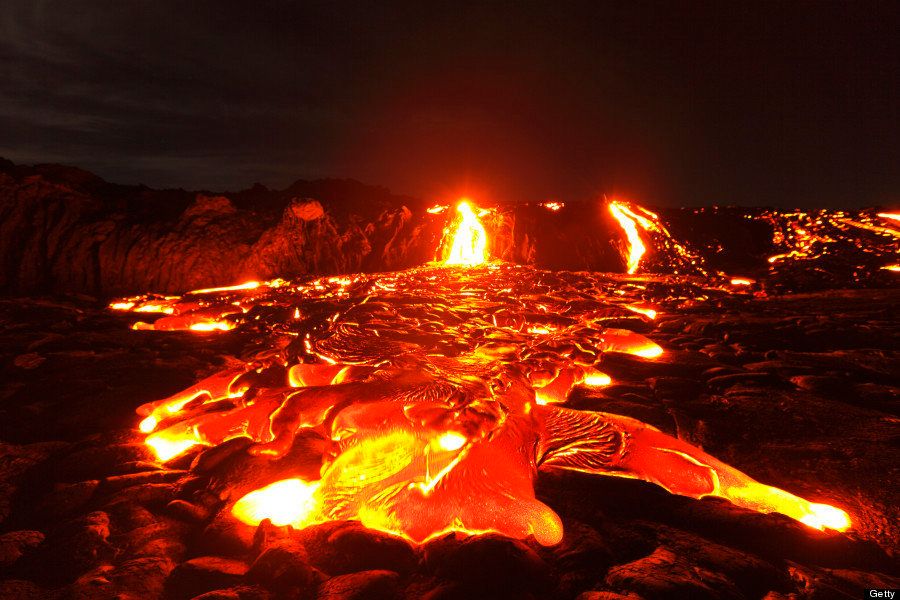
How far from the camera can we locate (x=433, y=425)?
3.11 m

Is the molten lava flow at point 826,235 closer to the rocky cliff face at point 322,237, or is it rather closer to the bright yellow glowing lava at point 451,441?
the rocky cliff face at point 322,237

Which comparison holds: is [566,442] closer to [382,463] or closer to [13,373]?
[382,463]

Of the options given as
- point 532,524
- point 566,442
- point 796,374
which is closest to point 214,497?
point 532,524

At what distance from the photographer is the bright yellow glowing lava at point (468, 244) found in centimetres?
1213

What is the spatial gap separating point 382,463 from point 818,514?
2.78 m

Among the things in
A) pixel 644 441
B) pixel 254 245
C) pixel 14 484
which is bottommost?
pixel 14 484

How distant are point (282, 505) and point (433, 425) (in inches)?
45.7

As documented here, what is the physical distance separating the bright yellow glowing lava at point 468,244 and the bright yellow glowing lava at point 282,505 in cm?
952

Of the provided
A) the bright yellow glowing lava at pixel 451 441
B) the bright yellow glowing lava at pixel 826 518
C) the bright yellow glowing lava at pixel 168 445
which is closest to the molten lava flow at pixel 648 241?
the bright yellow glowing lava at pixel 826 518

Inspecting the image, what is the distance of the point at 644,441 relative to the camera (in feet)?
10.4

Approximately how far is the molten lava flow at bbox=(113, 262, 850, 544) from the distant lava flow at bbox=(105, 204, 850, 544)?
0.01 metres

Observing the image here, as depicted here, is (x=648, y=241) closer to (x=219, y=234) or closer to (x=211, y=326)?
(x=211, y=326)

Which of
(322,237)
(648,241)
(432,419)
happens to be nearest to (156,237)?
(322,237)

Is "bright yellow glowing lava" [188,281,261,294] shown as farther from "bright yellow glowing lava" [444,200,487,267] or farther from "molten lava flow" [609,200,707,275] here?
"molten lava flow" [609,200,707,275]
